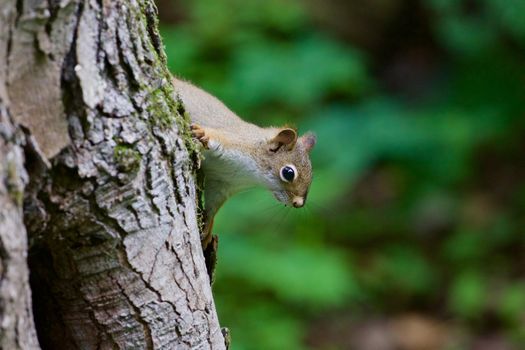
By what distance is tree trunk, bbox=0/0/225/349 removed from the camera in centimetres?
138

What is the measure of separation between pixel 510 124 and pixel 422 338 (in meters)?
1.51

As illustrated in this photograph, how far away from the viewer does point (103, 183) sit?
1518 millimetres

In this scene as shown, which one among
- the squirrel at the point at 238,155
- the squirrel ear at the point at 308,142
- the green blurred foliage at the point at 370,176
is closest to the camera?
the squirrel at the point at 238,155

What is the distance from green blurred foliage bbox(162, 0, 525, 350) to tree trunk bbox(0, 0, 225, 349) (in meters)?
2.23

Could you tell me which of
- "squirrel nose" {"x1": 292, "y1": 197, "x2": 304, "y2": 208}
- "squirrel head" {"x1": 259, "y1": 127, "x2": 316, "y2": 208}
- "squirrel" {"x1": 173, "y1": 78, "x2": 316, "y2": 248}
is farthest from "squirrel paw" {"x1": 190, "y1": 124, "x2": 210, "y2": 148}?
"squirrel nose" {"x1": 292, "y1": 197, "x2": 304, "y2": 208}

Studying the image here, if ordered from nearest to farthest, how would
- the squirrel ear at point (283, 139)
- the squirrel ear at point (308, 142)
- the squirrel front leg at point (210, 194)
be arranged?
1. the squirrel front leg at point (210, 194)
2. the squirrel ear at point (283, 139)
3. the squirrel ear at point (308, 142)

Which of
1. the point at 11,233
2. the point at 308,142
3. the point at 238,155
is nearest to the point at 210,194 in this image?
the point at 238,155

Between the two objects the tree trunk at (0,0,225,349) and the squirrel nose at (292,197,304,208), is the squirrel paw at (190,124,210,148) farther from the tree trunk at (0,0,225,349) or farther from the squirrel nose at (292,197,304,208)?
the squirrel nose at (292,197,304,208)

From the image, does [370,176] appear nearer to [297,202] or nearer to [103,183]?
[297,202]

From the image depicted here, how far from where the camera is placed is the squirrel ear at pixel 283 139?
2602 mm

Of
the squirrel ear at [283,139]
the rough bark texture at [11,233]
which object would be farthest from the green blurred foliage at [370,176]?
the rough bark texture at [11,233]

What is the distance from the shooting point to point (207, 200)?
229cm

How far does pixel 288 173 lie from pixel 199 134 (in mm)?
602

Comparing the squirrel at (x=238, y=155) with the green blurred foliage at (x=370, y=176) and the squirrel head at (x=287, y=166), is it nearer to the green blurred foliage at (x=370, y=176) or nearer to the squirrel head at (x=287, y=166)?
the squirrel head at (x=287, y=166)
